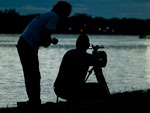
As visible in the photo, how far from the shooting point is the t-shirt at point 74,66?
24.3 ft

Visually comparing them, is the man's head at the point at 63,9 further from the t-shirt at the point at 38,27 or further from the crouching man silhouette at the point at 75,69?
the crouching man silhouette at the point at 75,69

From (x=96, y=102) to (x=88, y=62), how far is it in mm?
1531

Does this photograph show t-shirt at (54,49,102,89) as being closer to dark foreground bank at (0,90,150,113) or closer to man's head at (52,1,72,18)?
dark foreground bank at (0,90,150,113)

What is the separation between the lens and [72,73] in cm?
743

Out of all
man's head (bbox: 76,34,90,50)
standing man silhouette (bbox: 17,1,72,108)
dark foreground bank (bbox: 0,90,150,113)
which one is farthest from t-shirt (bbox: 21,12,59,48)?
dark foreground bank (bbox: 0,90,150,113)

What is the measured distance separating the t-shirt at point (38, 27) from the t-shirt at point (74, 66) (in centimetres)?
59

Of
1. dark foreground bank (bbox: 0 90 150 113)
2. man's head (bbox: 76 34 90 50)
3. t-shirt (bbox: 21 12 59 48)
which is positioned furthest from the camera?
dark foreground bank (bbox: 0 90 150 113)

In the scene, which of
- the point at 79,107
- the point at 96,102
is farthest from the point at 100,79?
the point at 79,107

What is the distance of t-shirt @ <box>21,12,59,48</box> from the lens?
7430 millimetres

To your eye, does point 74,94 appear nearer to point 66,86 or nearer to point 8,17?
point 66,86

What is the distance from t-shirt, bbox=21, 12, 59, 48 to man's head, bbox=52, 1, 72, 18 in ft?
0.31

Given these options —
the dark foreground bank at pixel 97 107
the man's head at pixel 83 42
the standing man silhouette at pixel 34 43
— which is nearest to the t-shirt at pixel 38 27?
the standing man silhouette at pixel 34 43

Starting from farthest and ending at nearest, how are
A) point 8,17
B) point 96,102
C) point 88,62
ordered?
point 8,17
point 96,102
point 88,62

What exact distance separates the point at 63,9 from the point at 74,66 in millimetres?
1036
